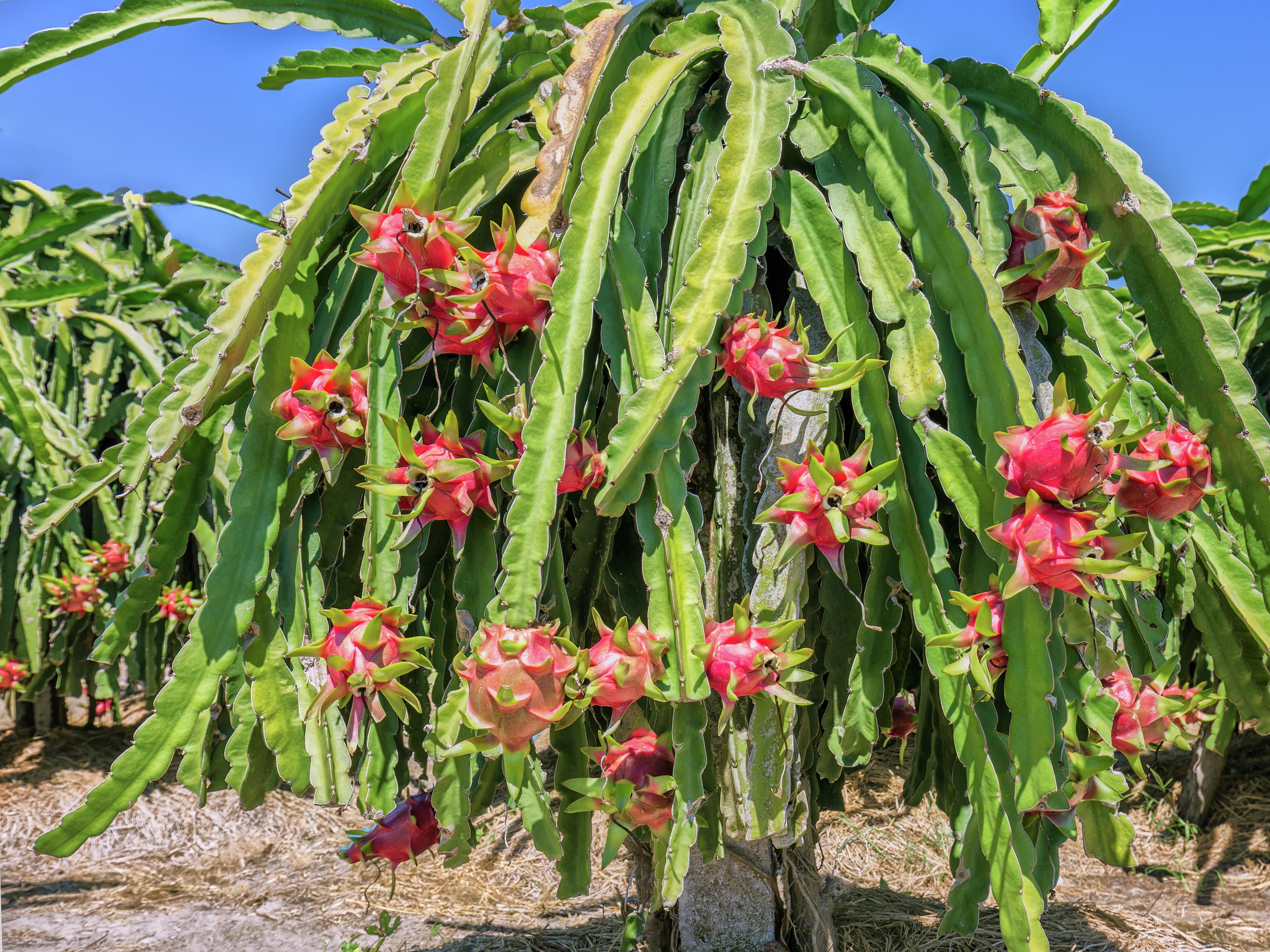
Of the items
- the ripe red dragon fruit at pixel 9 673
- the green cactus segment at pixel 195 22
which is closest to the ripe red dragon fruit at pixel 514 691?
the green cactus segment at pixel 195 22

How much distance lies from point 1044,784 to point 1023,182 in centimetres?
76

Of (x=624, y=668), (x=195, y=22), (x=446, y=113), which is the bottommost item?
(x=624, y=668)

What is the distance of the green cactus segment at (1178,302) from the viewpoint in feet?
3.20

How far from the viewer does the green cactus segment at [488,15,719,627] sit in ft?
2.63

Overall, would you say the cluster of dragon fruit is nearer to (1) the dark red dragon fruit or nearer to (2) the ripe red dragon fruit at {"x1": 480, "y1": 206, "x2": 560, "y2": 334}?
(2) the ripe red dragon fruit at {"x1": 480, "y1": 206, "x2": 560, "y2": 334}

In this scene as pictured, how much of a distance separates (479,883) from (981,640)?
9.79 ft

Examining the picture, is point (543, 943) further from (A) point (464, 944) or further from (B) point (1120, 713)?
(B) point (1120, 713)

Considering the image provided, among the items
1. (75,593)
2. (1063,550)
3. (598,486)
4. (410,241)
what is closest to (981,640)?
(1063,550)

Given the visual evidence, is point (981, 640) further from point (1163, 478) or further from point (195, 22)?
point (195, 22)

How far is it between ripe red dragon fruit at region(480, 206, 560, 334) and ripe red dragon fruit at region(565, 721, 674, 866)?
42 centimetres

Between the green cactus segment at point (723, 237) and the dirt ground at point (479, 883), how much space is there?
1.50 meters

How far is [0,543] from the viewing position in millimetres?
3873

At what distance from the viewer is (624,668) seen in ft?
2.55

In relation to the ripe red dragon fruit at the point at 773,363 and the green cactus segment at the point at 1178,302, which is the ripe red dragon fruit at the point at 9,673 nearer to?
the ripe red dragon fruit at the point at 773,363
